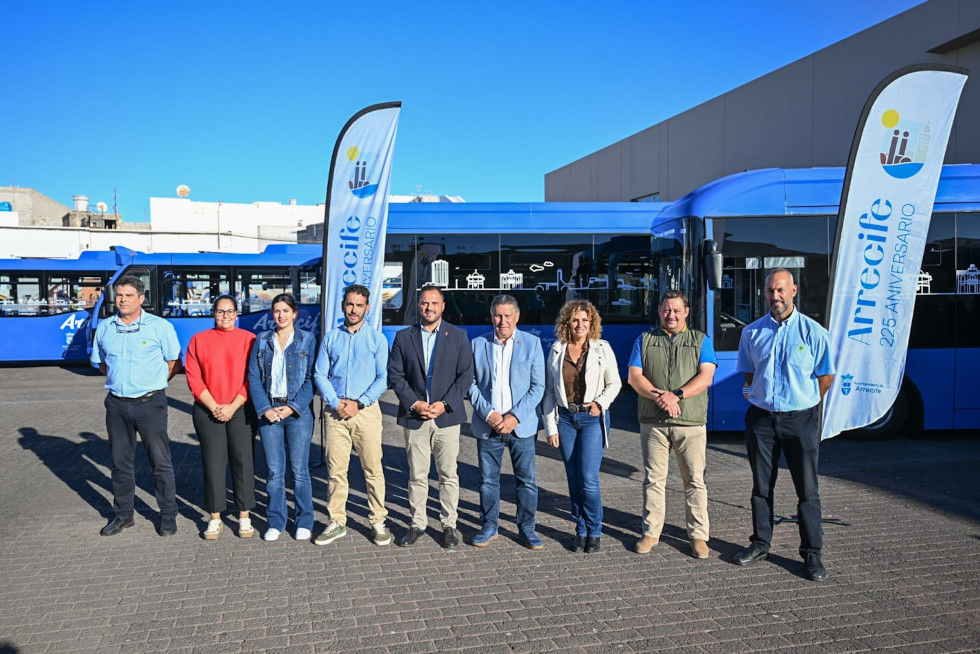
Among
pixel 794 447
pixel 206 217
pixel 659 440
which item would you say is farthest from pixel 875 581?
pixel 206 217

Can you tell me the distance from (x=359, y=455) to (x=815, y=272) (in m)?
5.89

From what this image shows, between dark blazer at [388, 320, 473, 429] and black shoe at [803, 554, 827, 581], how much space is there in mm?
2490

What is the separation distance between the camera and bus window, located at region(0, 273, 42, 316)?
16812mm

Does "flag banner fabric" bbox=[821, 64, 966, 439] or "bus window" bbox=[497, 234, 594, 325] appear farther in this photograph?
"bus window" bbox=[497, 234, 594, 325]

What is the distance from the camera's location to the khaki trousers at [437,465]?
5.25 meters

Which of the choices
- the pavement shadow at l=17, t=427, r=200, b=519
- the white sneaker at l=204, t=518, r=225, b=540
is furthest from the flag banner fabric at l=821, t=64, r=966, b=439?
the pavement shadow at l=17, t=427, r=200, b=519

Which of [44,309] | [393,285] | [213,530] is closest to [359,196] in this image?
[213,530]

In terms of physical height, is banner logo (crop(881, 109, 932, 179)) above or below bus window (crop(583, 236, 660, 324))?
above

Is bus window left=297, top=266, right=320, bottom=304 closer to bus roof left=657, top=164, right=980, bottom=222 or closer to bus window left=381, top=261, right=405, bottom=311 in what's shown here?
bus window left=381, top=261, right=405, bottom=311

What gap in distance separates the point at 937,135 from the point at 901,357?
1.81 meters

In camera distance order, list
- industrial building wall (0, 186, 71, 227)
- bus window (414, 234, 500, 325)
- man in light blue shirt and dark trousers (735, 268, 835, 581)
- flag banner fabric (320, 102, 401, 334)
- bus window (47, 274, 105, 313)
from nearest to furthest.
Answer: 1. man in light blue shirt and dark trousers (735, 268, 835, 581)
2. flag banner fabric (320, 102, 401, 334)
3. bus window (414, 234, 500, 325)
4. bus window (47, 274, 105, 313)
5. industrial building wall (0, 186, 71, 227)

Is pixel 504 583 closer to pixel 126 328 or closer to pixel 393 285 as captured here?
pixel 126 328

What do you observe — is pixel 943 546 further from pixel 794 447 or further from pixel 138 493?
pixel 138 493

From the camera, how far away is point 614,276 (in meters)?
12.6
